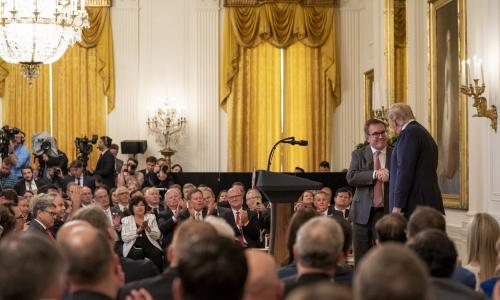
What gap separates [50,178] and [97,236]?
435 inches

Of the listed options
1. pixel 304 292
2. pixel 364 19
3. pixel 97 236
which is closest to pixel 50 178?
pixel 364 19

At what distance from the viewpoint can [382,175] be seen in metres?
7.48

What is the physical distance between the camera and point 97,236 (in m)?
3.28

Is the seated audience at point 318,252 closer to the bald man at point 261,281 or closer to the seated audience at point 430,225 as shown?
the bald man at point 261,281

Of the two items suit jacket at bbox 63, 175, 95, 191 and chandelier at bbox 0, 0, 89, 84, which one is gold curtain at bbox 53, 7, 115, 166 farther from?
chandelier at bbox 0, 0, 89, 84

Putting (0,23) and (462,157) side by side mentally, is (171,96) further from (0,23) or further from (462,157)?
(462,157)

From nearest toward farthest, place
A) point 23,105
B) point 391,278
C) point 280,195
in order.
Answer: point 391,278 < point 280,195 < point 23,105

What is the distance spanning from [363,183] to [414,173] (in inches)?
26.7

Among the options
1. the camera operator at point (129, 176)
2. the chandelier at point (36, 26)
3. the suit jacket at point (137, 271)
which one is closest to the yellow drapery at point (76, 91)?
the camera operator at point (129, 176)

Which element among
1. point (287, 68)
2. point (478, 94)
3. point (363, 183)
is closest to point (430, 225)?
point (363, 183)

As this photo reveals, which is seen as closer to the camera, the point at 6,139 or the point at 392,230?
the point at 392,230

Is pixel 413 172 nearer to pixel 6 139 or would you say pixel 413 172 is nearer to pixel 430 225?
pixel 430 225

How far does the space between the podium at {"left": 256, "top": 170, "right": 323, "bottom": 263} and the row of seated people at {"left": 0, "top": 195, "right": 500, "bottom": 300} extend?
7.01ft

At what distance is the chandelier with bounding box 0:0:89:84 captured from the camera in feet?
39.7
